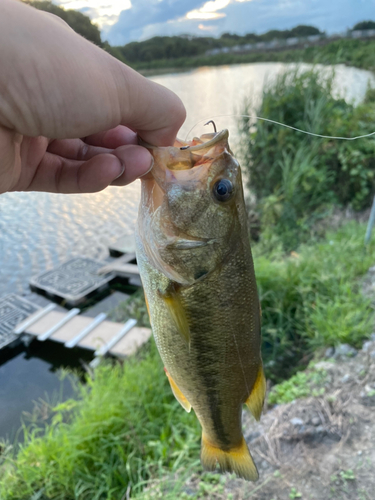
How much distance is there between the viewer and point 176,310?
3.59ft

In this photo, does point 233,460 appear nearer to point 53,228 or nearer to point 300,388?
point 300,388

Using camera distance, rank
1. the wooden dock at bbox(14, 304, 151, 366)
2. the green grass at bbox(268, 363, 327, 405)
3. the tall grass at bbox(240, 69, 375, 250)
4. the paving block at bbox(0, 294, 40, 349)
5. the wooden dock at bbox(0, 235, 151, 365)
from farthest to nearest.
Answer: the tall grass at bbox(240, 69, 375, 250) → the wooden dock at bbox(14, 304, 151, 366) → the wooden dock at bbox(0, 235, 151, 365) → the paving block at bbox(0, 294, 40, 349) → the green grass at bbox(268, 363, 327, 405)

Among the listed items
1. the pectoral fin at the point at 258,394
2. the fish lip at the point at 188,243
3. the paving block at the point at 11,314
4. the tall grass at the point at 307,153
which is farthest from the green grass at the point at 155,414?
the tall grass at the point at 307,153

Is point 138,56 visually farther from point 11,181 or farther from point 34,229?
point 34,229

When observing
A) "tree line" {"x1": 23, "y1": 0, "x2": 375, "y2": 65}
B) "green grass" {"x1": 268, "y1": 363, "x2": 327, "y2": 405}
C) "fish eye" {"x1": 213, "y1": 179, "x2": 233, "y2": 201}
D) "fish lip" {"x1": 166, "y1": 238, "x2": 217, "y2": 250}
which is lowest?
"green grass" {"x1": 268, "y1": 363, "x2": 327, "y2": 405}

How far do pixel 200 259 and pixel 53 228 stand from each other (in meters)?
3.14

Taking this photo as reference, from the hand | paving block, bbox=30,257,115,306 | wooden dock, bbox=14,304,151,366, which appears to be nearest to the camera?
the hand

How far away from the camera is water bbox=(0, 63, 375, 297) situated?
3.12m

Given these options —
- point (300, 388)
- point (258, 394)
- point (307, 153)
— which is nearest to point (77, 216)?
point (300, 388)

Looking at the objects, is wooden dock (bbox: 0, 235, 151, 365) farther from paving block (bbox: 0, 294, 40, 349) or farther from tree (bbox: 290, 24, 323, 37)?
tree (bbox: 290, 24, 323, 37)

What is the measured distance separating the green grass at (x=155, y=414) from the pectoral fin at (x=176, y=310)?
5.40 feet

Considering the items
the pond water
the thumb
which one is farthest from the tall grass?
the thumb

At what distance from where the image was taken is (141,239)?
110cm

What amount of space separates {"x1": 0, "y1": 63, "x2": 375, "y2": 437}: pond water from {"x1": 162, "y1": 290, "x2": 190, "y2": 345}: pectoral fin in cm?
178
